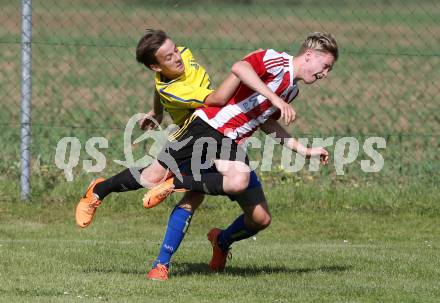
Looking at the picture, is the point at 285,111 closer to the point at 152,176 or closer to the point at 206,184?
the point at 206,184

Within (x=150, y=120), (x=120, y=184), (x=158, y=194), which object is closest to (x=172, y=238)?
(x=158, y=194)

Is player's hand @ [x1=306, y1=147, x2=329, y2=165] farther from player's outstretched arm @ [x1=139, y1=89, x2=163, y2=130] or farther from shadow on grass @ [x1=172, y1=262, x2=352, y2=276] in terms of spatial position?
player's outstretched arm @ [x1=139, y1=89, x2=163, y2=130]

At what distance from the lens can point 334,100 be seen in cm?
1688

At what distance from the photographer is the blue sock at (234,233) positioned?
7.62m

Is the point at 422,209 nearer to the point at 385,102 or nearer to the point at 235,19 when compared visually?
the point at 385,102

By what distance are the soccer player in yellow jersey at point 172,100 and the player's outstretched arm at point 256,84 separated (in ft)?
0.42

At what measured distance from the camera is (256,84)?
6.71 m

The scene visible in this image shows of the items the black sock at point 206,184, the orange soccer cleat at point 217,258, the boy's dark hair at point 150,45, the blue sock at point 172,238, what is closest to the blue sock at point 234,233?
the orange soccer cleat at point 217,258

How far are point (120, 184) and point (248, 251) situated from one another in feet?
4.96

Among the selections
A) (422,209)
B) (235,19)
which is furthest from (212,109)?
(235,19)

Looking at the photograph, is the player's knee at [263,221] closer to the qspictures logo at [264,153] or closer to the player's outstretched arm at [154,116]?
the player's outstretched arm at [154,116]

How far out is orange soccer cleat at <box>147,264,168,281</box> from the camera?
23.8 feet

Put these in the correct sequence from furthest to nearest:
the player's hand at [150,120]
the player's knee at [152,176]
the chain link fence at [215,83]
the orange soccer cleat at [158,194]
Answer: the chain link fence at [215,83]
the player's hand at [150,120]
the player's knee at [152,176]
the orange soccer cleat at [158,194]

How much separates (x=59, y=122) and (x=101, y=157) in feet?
9.00
